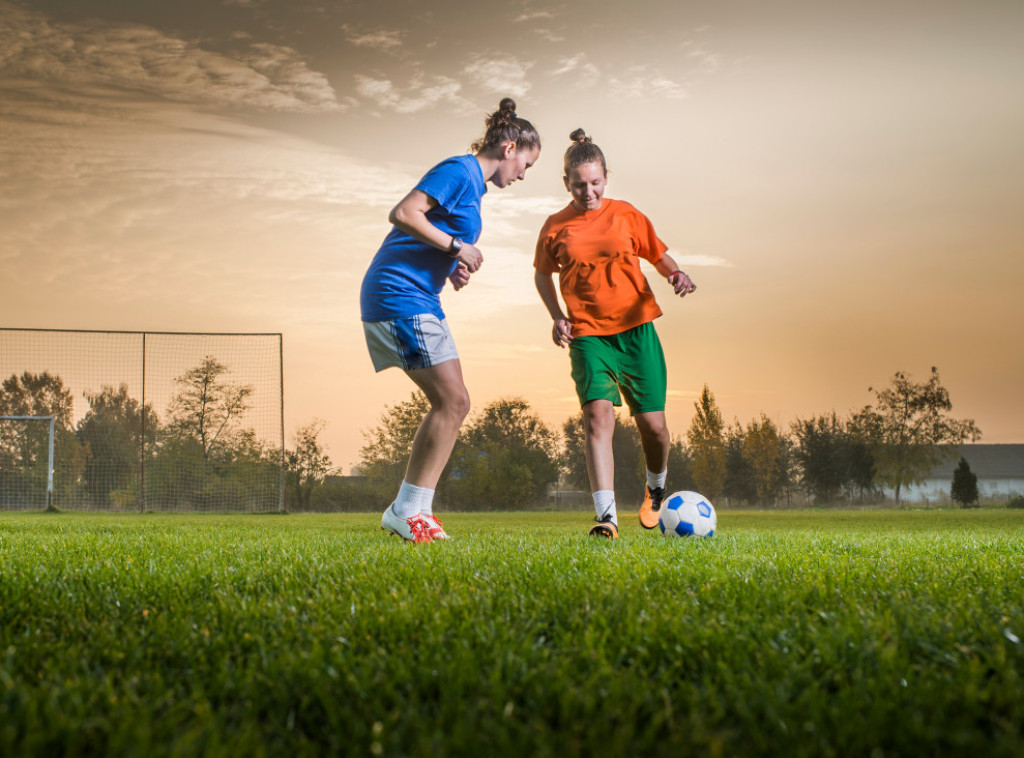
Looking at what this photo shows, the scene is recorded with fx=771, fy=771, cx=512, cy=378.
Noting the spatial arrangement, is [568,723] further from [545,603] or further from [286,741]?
[545,603]

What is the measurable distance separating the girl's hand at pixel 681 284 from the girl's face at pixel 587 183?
768 mm

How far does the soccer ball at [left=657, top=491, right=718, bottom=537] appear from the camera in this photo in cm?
510

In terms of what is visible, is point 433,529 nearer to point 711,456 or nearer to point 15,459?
point 15,459

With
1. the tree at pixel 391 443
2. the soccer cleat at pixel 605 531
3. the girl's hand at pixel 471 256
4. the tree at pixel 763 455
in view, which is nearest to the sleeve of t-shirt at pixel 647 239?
the girl's hand at pixel 471 256

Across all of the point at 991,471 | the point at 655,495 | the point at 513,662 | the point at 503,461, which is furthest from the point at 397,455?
the point at 991,471

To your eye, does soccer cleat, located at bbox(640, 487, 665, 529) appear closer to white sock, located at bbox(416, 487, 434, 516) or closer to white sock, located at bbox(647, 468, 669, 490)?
white sock, located at bbox(647, 468, 669, 490)

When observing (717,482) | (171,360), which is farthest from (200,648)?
(717,482)

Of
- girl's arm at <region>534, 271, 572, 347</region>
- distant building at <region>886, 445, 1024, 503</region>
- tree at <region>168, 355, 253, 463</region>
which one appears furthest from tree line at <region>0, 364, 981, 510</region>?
distant building at <region>886, 445, 1024, 503</region>

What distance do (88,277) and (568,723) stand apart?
1777 cm

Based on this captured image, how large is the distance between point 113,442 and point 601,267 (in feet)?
50.6

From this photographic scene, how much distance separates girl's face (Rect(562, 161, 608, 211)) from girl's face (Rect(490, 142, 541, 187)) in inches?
23.6

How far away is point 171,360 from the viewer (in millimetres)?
16844

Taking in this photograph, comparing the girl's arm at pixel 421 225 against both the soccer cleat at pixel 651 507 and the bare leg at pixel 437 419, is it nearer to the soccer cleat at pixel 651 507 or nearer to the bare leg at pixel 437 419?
the bare leg at pixel 437 419

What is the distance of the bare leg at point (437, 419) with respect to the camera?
4.34m
